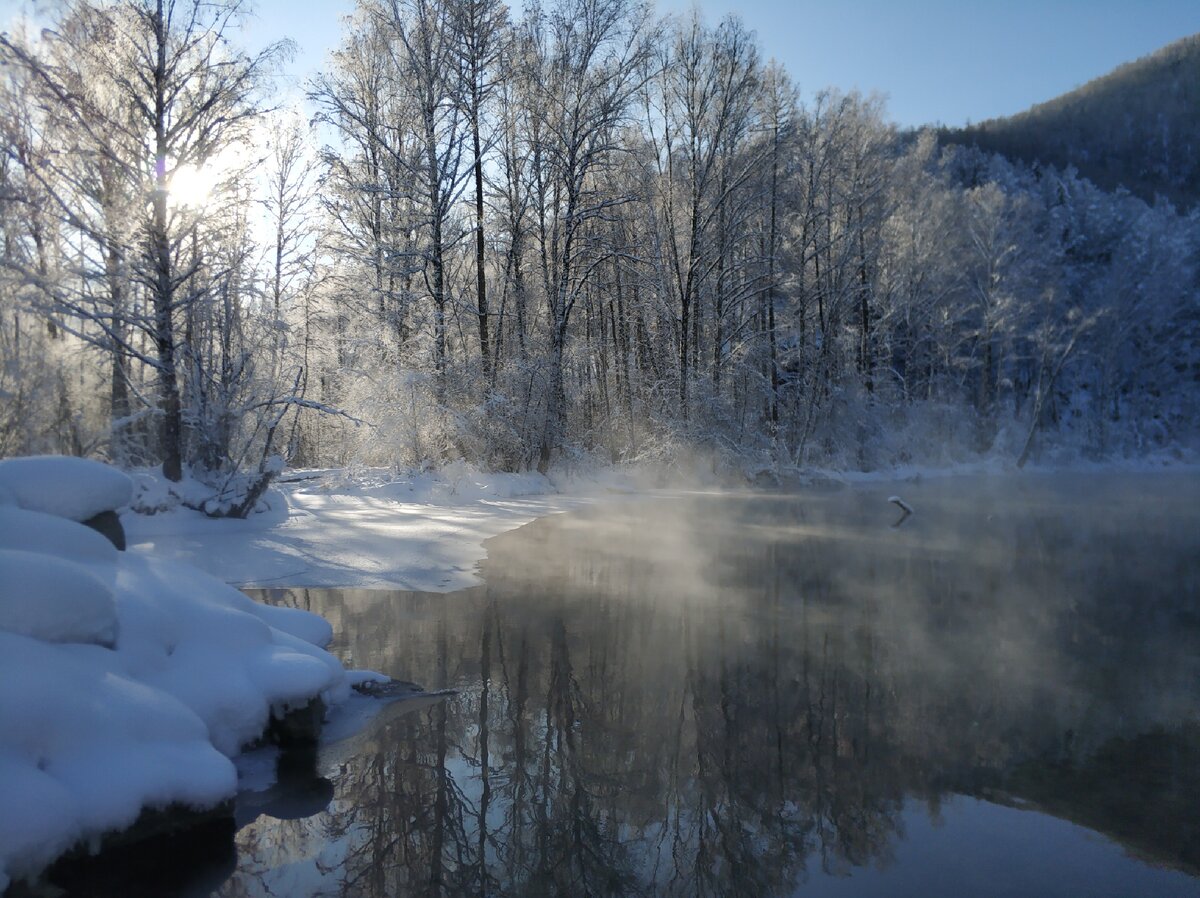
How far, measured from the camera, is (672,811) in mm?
4152

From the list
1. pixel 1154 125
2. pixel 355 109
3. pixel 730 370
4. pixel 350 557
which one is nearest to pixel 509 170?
pixel 355 109

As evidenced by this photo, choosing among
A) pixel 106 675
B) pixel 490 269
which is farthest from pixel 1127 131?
pixel 106 675

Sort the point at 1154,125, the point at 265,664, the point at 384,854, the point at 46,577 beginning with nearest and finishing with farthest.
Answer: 1. the point at 384,854
2. the point at 46,577
3. the point at 265,664
4. the point at 1154,125

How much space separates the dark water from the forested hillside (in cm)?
7305

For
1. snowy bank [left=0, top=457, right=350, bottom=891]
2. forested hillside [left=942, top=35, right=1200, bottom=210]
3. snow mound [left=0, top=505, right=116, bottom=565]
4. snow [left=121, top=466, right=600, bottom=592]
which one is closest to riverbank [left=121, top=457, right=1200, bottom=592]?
snow [left=121, top=466, right=600, bottom=592]

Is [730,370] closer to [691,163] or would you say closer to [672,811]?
[691,163]

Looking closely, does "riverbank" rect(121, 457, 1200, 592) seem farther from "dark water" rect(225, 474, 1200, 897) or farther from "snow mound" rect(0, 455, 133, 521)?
"snow mound" rect(0, 455, 133, 521)

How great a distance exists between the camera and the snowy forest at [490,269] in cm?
1219

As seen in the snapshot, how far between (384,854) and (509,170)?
19844mm

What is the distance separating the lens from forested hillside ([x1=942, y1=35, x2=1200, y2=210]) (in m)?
72.1

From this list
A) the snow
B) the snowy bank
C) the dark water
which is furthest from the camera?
the snow

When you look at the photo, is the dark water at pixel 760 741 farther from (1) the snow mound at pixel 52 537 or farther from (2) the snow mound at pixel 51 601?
(1) the snow mound at pixel 52 537

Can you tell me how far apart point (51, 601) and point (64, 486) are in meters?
1.62

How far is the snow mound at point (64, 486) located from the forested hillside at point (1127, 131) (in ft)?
258
